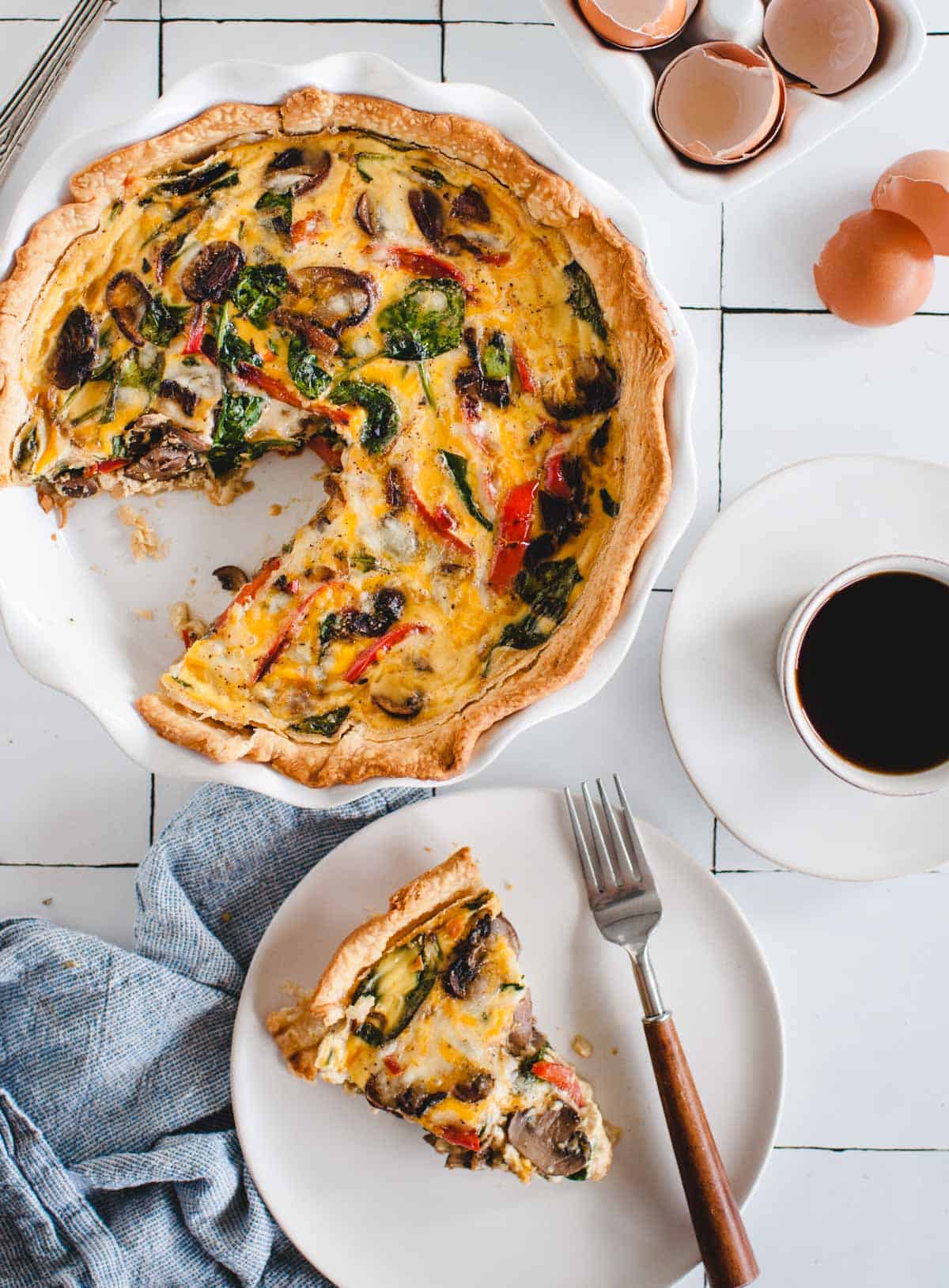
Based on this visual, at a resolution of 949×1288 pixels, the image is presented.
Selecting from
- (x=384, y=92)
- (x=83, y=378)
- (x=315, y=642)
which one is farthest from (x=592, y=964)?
(x=384, y=92)

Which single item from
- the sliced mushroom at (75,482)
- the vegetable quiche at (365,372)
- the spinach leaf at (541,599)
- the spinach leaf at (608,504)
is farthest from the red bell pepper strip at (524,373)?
the sliced mushroom at (75,482)

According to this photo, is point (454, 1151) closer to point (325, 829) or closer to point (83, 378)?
point (325, 829)

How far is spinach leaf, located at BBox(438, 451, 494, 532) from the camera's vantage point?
2.53 meters

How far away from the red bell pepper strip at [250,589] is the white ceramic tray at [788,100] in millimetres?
1239

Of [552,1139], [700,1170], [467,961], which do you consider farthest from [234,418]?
[700,1170]

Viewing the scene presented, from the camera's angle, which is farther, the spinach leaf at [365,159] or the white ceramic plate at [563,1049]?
the white ceramic plate at [563,1049]

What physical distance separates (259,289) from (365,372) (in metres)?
0.30

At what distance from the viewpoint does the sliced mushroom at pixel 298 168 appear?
99.1 inches

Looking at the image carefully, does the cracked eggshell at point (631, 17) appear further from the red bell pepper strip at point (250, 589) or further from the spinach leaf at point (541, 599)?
the red bell pepper strip at point (250, 589)

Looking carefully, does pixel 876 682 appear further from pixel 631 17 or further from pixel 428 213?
pixel 631 17

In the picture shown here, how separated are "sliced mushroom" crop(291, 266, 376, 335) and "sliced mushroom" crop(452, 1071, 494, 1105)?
65.4 inches

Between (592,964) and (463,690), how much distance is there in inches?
29.5

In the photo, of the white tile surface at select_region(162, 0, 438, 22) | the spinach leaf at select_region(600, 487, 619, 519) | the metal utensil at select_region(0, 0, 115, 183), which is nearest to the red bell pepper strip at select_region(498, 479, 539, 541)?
the spinach leaf at select_region(600, 487, 619, 519)

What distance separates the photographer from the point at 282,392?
103 inches
